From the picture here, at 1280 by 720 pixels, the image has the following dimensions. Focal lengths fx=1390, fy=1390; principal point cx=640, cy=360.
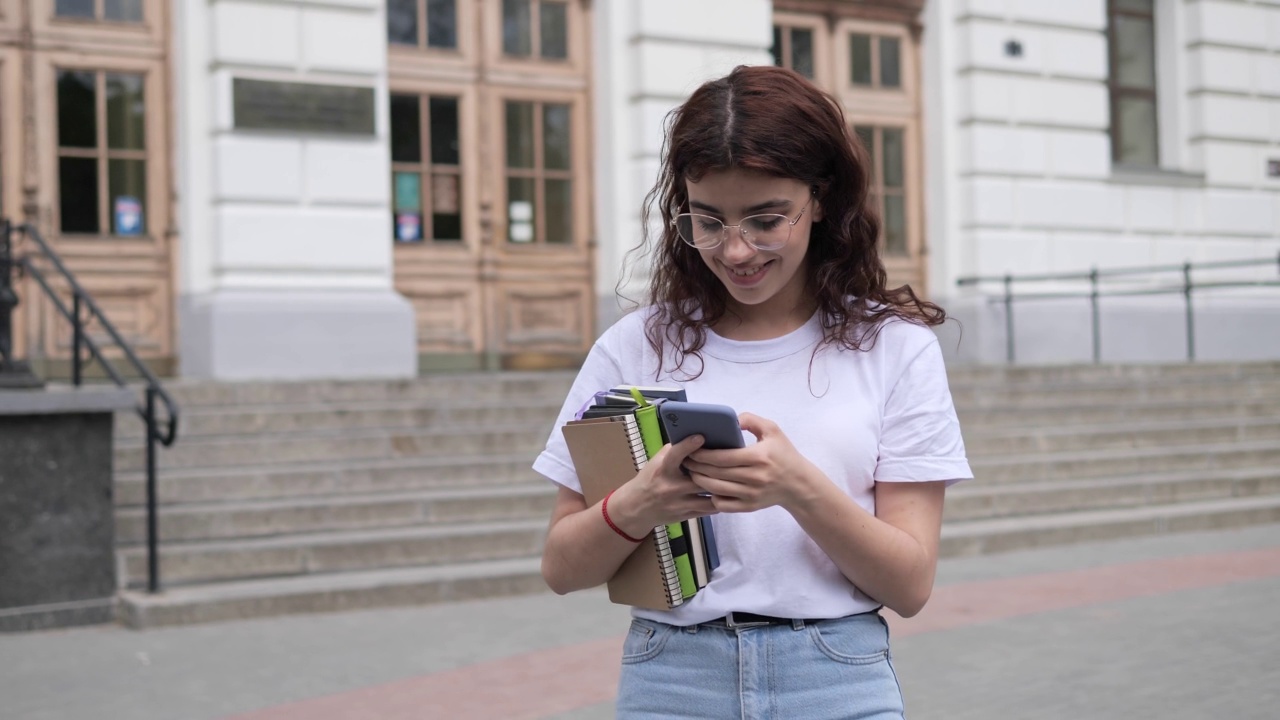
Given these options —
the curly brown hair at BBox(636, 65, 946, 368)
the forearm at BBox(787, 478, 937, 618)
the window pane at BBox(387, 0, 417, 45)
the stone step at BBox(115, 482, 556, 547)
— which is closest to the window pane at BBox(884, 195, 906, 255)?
the window pane at BBox(387, 0, 417, 45)

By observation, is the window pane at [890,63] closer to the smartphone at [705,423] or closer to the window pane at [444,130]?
the window pane at [444,130]

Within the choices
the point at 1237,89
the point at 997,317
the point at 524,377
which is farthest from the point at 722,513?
the point at 1237,89

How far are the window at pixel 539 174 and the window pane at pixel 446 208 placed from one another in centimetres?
51

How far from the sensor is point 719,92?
2.05 m

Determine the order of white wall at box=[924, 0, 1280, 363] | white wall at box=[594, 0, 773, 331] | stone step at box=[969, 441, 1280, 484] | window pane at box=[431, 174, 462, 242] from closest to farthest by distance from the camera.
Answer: stone step at box=[969, 441, 1280, 484]
window pane at box=[431, 174, 462, 242]
white wall at box=[594, 0, 773, 331]
white wall at box=[924, 0, 1280, 363]

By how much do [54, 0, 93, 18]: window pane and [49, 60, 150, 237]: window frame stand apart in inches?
15.7

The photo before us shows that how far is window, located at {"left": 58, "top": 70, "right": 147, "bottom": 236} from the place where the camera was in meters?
11.0

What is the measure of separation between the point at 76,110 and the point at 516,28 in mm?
3955

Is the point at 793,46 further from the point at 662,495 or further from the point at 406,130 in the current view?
the point at 662,495

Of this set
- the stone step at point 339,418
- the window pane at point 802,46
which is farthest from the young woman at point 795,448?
the window pane at point 802,46

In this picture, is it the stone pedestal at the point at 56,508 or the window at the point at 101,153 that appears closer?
the stone pedestal at the point at 56,508

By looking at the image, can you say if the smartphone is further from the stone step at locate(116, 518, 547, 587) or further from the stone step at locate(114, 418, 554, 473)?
the stone step at locate(114, 418, 554, 473)

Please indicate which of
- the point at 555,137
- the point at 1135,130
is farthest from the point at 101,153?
the point at 1135,130

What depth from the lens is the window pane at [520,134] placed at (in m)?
12.9
